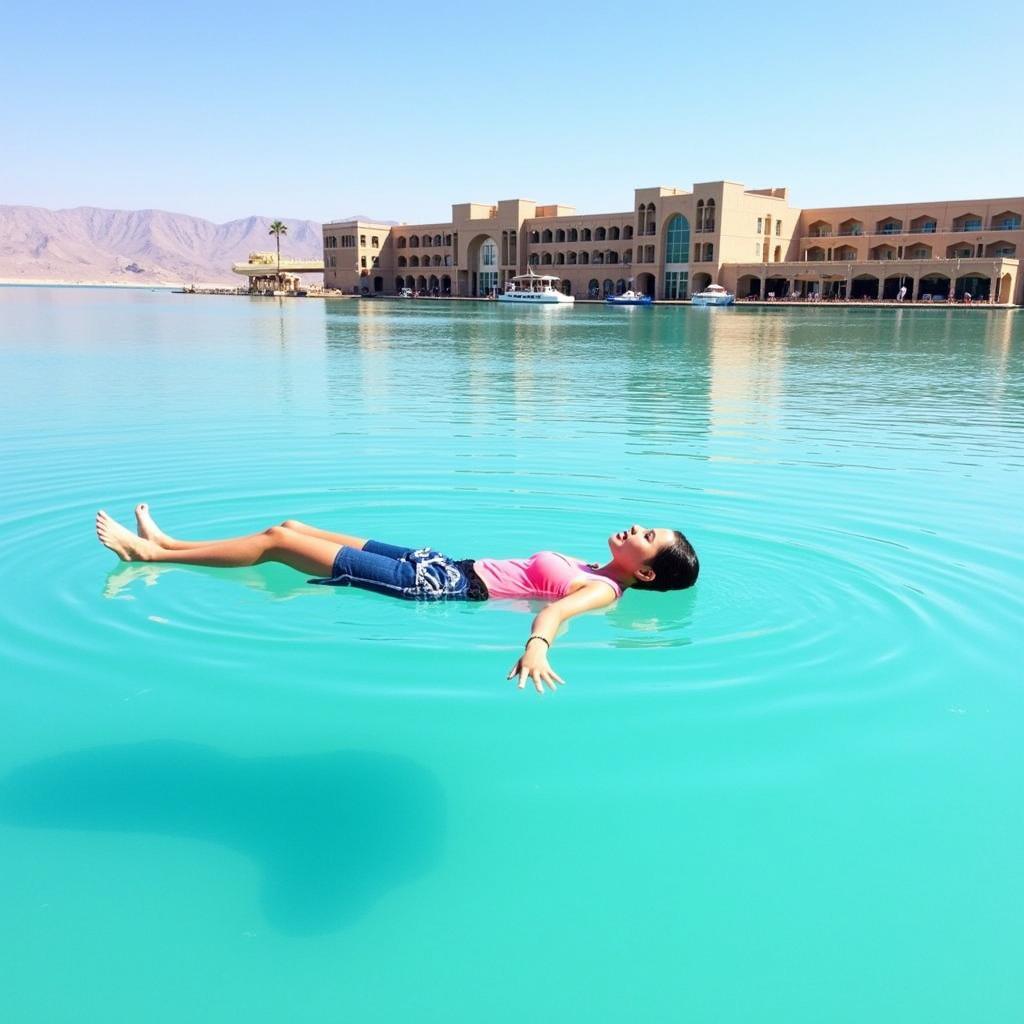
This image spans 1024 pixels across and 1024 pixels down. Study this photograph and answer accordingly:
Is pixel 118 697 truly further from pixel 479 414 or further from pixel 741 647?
pixel 479 414

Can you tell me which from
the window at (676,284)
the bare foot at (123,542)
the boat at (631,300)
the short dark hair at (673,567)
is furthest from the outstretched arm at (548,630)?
the window at (676,284)

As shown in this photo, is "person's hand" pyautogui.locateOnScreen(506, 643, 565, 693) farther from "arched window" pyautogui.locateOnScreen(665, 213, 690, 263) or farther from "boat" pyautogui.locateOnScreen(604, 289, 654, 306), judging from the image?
"arched window" pyautogui.locateOnScreen(665, 213, 690, 263)

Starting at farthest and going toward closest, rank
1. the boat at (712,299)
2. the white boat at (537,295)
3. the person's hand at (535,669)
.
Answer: the white boat at (537,295) < the boat at (712,299) < the person's hand at (535,669)

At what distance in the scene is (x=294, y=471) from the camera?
876cm

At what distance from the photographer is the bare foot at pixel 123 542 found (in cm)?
547

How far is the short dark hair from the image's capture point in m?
4.94

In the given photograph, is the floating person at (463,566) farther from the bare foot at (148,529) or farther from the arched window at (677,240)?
the arched window at (677,240)

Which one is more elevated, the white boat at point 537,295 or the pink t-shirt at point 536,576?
the white boat at point 537,295

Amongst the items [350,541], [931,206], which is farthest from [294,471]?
[931,206]

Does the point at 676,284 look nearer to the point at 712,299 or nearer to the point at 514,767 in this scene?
the point at 712,299

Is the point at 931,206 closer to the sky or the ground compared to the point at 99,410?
closer to the sky

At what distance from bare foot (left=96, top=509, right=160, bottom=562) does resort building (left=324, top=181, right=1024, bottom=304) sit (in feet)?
222

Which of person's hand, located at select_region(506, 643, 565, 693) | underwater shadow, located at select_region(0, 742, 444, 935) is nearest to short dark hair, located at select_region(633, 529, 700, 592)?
person's hand, located at select_region(506, 643, 565, 693)

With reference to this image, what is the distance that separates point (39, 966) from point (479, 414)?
10727 mm
